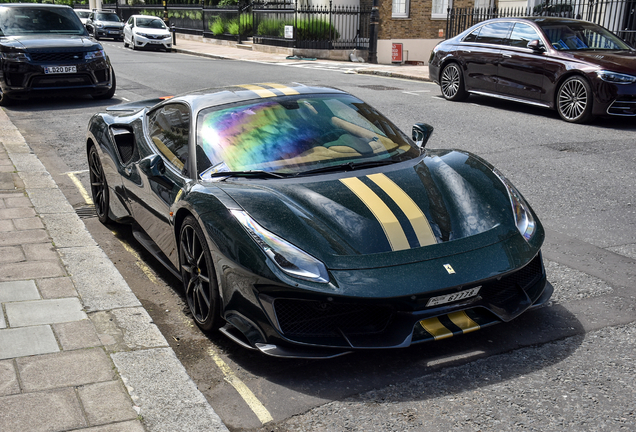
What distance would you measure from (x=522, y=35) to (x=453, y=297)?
9.62m

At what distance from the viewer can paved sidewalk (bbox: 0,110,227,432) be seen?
291 centimetres

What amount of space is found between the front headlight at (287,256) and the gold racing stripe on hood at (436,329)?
542mm

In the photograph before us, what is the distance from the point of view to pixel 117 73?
18.6 m

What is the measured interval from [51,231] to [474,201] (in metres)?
3.47

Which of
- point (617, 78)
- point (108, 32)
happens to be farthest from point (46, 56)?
point (108, 32)

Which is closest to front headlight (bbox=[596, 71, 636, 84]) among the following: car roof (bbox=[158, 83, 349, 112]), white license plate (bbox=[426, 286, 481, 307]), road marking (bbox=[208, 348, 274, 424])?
car roof (bbox=[158, 83, 349, 112])

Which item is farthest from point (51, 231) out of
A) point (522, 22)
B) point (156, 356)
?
point (522, 22)

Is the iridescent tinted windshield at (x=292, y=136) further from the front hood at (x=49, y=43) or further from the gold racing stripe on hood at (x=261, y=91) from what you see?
the front hood at (x=49, y=43)

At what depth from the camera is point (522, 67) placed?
37.6ft

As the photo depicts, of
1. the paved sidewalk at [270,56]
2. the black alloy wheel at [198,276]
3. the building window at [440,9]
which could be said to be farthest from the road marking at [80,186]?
the building window at [440,9]

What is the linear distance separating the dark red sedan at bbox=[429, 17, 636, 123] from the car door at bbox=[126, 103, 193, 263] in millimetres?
7513

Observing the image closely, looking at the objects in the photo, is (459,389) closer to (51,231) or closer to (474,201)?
(474,201)

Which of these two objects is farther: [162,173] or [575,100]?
[575,100]

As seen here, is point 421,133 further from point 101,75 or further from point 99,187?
point 101,75
